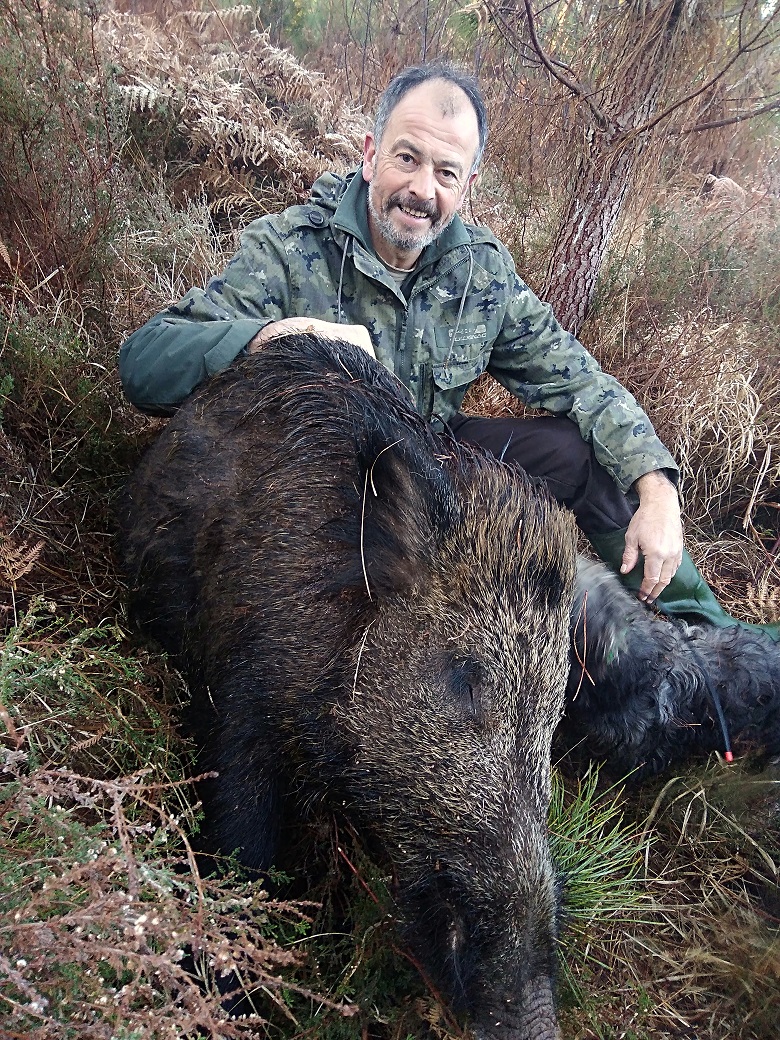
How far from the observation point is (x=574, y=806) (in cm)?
269

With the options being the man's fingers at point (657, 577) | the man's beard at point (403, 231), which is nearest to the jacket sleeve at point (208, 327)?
the man's beard at point (403, 231)

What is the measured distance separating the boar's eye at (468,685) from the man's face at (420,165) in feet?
5.51

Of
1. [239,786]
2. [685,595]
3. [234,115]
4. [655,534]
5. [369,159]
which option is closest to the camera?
[239,786]

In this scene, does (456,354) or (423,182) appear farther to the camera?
(456,354)

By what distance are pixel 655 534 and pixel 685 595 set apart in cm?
61

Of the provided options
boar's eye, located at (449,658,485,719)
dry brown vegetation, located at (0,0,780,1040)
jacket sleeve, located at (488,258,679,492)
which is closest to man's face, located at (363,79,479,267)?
jacket sleeve, located at (488,258,679,492)

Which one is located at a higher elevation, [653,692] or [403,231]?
[403,231]

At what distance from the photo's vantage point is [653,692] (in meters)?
2.98

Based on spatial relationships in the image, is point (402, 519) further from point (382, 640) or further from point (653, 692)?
point (653, 692)

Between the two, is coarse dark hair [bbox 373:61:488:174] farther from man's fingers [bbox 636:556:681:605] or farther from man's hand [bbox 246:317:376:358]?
man's fingers [bbox 636:556:681:605]

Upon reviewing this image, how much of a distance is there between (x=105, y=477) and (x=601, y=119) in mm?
2933

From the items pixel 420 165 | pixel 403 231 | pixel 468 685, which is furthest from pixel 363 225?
pixel 468 685

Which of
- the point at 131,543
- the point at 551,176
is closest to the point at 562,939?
the point at 131,543

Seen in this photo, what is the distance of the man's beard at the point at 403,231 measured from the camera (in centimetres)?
294
